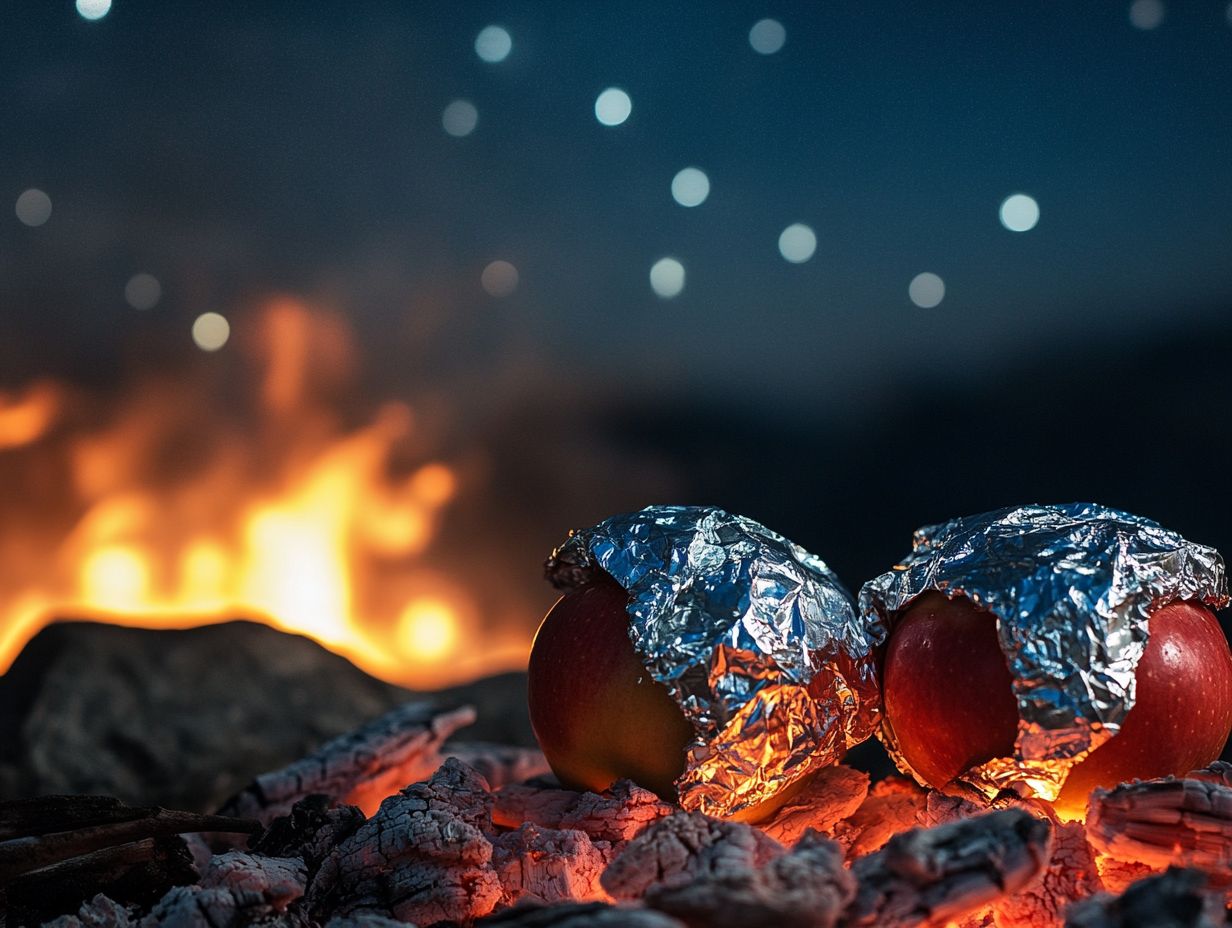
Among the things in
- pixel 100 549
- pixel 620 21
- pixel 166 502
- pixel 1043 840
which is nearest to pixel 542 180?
pixel 620 21

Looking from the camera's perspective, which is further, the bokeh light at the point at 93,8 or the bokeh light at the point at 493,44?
the bokeh light at the point at 493,44

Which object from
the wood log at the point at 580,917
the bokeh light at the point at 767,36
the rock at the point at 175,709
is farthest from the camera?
the bokeh light at the point at 767,36

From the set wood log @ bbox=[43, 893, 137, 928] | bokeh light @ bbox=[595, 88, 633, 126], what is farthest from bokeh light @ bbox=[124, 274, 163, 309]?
wood log @ bbox=[43, 893, 137, 928]

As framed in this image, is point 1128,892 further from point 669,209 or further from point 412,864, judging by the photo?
point 669,209

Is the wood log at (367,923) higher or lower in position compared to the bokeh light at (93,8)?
lower

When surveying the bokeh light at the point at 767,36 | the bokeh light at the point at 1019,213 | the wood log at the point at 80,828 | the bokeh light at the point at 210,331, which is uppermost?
the bokeh light at the point at 767,36

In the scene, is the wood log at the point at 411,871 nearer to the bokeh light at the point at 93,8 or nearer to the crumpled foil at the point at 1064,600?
the crumpled foil at the point at 1064,600

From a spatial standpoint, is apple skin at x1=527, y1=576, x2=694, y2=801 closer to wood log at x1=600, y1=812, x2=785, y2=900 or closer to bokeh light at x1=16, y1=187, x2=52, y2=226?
wood log at x1=600, y1=812, x2=785, y2=900

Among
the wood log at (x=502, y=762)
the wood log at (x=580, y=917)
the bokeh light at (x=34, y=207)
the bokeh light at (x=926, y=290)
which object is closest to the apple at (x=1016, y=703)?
the wood log at (x=580, y=917)
